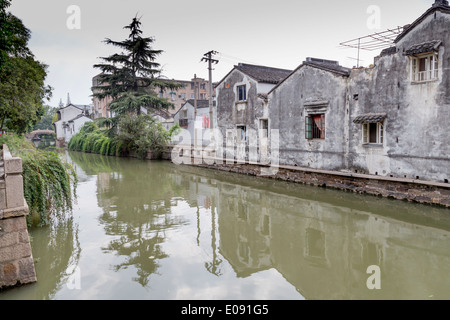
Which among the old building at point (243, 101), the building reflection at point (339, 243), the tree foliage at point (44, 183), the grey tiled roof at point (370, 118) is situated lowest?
the building reflection at point (339, 243)

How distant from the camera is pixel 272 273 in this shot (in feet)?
17.5

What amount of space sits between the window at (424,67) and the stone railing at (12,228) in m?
10.4

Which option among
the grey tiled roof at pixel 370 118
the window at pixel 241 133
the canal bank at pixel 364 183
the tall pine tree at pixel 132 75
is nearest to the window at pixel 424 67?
the grey tiled roof at pixel 370 118

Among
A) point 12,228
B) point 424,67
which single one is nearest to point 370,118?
point 424,67

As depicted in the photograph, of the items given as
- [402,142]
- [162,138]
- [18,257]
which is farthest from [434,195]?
[162,138]

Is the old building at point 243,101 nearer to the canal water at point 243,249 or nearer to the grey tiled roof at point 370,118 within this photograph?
the grey tiled roof at point 370,118

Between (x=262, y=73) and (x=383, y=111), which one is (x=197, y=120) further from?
(x=383, y=111)

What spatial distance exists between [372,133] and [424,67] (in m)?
2.55

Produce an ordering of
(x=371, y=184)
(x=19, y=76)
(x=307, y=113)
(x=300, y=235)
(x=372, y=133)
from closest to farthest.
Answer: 1. (x=300, y=235)
2. (x=19, y=76)
3. (x=371, y=184)
4. (x=372, y=133)
5. (x=307, y=113)

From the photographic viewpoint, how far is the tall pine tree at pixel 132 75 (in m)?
23.5

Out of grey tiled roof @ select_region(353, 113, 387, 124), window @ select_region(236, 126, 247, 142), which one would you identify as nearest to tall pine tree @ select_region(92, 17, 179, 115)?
window @ select_region(236, 126, 247, 142)

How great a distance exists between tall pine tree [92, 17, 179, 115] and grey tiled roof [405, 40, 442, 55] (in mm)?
17680

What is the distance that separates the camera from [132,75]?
2480 cm
